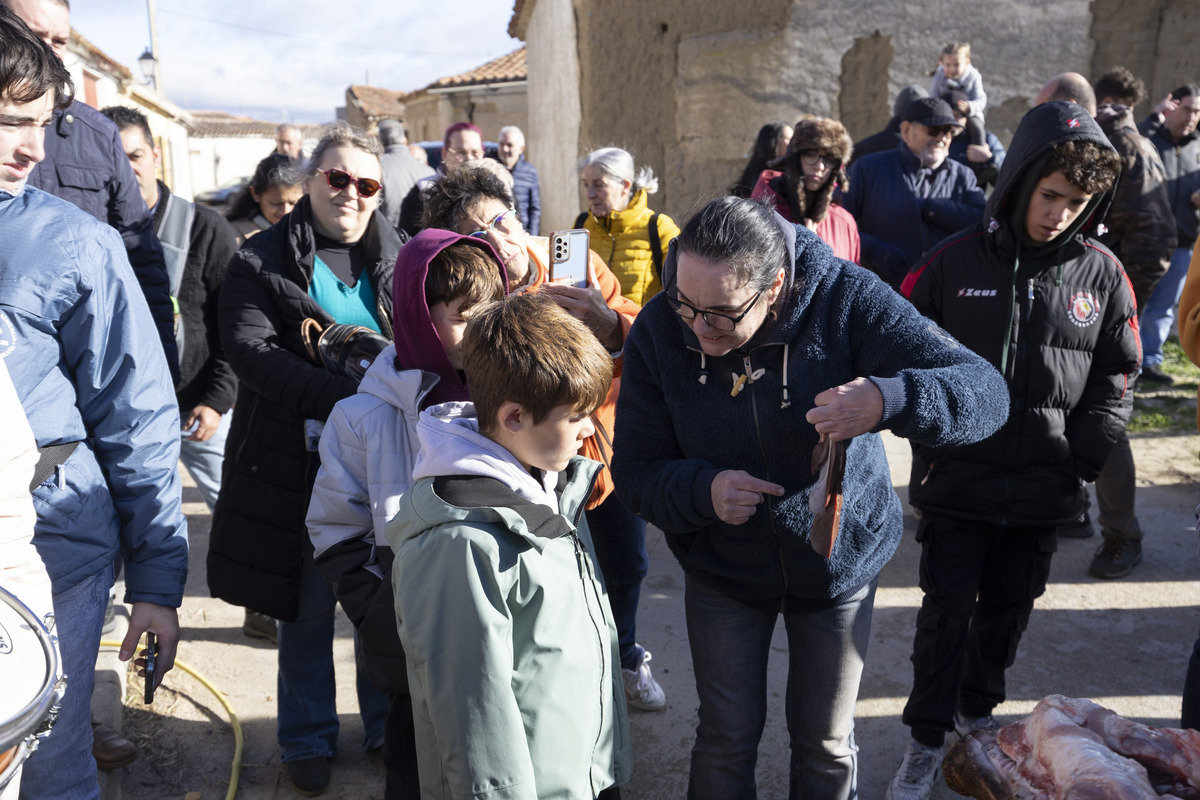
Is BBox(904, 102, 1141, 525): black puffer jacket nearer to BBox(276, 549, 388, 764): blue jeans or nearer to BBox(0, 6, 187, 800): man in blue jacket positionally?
BBox(276, 549, 388, 764): blue jeans

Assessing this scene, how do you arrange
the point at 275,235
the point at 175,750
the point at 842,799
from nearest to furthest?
the point at 842,799 → the point at 275,235 → the point at 175,750

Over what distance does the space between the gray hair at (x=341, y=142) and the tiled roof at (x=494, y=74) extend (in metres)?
19.2

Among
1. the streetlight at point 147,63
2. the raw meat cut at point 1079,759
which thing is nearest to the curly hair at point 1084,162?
the raw meat cut at point 1079,759

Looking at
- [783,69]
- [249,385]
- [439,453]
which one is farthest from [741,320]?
[783,69]

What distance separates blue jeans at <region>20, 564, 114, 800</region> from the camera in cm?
183

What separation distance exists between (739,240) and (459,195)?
49.3 inches

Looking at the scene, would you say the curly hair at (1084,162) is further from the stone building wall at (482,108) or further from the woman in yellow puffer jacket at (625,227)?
the stone building wall at (482,108)

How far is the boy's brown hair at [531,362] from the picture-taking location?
172cm

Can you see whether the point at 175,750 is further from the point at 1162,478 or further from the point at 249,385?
the point at 1162,478

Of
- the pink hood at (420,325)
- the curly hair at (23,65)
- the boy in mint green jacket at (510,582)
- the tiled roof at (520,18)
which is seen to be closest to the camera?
the boy in mint green jacket at (510,582)

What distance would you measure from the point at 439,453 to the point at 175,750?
2.14 meters

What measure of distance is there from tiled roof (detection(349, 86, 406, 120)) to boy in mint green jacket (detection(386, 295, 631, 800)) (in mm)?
30525

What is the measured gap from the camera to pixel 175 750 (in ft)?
10.2

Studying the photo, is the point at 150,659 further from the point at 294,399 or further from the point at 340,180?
the point at 340,180
